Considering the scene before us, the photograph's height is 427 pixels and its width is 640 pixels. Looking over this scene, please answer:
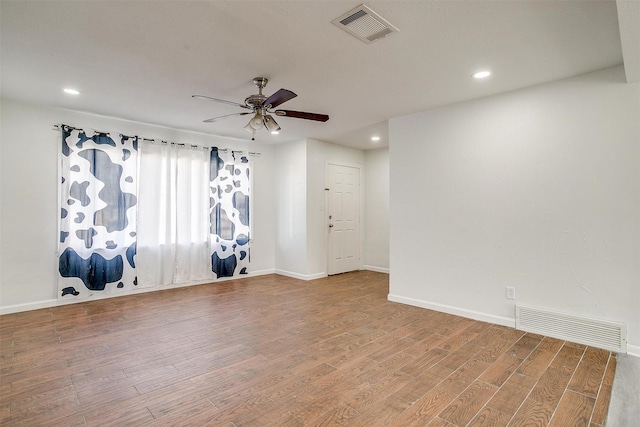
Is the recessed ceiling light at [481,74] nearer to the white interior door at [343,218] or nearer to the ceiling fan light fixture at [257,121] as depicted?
the ceiling fan light fixture at [257,121]

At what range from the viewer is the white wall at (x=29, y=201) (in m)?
3.87

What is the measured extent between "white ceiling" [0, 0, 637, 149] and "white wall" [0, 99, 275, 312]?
1.09 ft

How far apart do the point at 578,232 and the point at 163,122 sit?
17.6ft

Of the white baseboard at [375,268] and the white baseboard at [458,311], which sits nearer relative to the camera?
the white baseboard at [458,311]

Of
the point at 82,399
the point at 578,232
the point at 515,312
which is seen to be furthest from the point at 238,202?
the point at 578,232

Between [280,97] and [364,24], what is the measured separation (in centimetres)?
96

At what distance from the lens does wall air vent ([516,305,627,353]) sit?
2.83m

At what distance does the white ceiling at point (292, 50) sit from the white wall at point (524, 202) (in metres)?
0.34

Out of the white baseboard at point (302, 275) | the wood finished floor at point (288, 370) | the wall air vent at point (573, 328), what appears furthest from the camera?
the white baseboard at point (302, 275)

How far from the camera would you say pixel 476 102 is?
12.1 ft

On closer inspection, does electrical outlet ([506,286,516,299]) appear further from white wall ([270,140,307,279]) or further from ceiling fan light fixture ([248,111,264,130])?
white wall ([270,140,307,279])

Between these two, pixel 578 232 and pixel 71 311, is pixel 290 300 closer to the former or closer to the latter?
pixel 71 311

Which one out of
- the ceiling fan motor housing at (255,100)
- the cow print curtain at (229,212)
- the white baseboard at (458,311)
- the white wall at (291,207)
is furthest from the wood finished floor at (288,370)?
the ceiling fan motor housing at (255,100)

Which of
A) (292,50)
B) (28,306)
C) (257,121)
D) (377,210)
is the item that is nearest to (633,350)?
(292,50)
